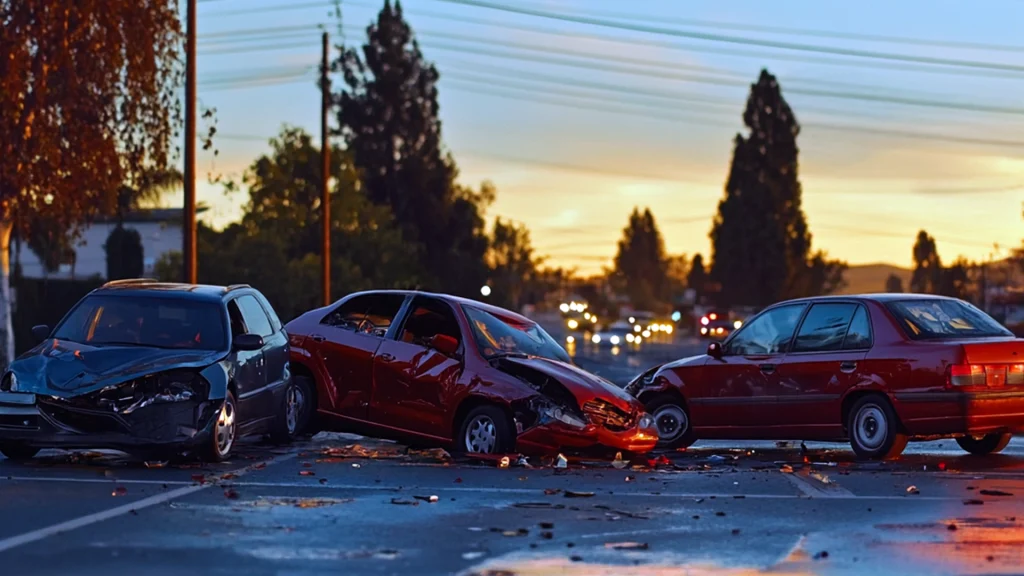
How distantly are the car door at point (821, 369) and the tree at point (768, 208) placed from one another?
81.9 m

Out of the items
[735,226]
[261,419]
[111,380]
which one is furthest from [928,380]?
[735,226]

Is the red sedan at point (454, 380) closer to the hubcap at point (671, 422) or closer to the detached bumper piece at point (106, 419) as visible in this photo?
the hubcap at point (671, 422)

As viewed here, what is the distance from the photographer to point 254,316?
14.8 meters

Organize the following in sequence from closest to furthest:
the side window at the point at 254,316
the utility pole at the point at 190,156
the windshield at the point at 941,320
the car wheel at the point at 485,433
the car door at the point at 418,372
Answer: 1. the car wheel at the point at 485,433
2. the car door at the point at 418,372
3. the windshield at the point at 941,320
4. the side window at the point at 254,316
5. the utility pole at the point at 190,156

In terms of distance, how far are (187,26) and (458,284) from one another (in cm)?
5058

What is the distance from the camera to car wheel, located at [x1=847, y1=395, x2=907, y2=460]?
14000mm

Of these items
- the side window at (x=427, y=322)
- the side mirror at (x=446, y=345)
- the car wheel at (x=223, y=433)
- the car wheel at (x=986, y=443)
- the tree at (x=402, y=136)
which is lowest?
the car wheel at (x=986, y=443)

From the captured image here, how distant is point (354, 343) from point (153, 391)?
9.41 ft

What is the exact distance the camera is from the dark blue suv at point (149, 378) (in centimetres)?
1224

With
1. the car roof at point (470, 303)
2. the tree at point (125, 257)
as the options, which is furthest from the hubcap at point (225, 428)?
the tree at point (125, 257)

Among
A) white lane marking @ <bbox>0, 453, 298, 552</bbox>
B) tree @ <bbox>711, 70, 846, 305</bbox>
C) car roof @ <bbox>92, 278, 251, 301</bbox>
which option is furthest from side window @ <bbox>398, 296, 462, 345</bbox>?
tree @ <bbox>711, 70, 846, 305</bbox>

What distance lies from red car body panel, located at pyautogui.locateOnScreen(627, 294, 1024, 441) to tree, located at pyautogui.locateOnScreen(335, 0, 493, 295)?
203 ft

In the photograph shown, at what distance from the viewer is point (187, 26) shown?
28672mm

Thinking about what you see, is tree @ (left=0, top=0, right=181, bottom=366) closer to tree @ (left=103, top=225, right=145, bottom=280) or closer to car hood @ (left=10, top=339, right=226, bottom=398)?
car hood @ (left=10, top=339, right=226, bottom=398)
